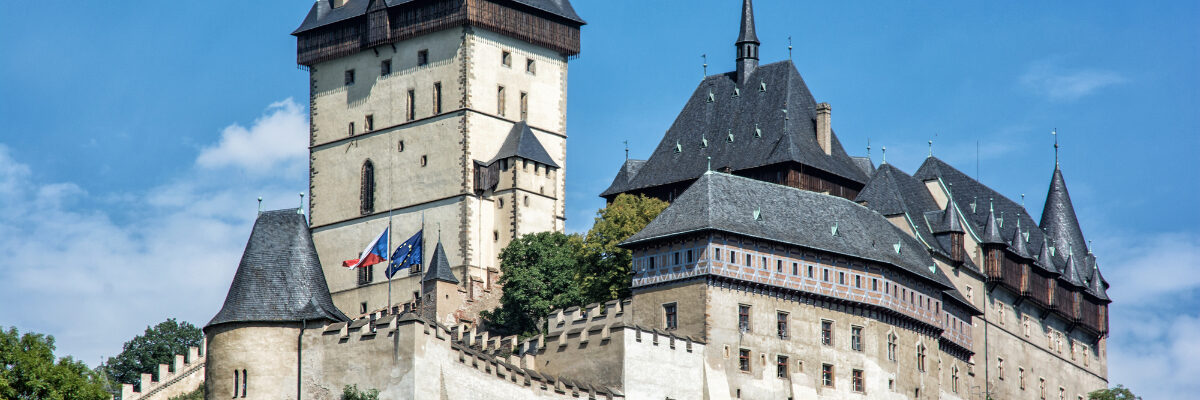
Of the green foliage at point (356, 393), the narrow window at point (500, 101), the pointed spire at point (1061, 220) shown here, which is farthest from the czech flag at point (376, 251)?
the pointed spire at point (1061, 220)

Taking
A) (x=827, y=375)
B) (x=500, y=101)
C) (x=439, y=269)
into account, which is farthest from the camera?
(x=500, y=101)

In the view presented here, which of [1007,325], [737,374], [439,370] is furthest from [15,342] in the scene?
[1007,325]

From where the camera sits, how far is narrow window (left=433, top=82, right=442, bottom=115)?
108 metres

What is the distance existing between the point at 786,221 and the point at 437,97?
2329 centimetres

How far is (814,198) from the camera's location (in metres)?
95.1

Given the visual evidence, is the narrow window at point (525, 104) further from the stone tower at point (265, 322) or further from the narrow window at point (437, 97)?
the stone tower at point (265, 322)

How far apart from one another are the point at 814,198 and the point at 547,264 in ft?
38.1

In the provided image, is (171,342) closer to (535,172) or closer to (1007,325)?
(535,172)

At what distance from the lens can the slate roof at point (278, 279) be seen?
7681 cm

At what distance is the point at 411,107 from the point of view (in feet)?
358

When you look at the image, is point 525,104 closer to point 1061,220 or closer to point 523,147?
point 523,147

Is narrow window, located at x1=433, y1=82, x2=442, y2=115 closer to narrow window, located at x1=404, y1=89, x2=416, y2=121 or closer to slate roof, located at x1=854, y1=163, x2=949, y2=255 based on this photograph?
narrow window, located at x1=404, y1=89, x2=416, y2=121

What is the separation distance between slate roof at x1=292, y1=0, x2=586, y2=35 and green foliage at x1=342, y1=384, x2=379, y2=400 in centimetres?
3681

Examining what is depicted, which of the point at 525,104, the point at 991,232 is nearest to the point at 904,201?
the point at 991,232
